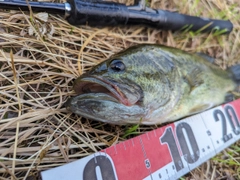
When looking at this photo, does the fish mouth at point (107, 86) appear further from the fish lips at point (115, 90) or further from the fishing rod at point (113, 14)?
the fishing rod at point (113, 14)

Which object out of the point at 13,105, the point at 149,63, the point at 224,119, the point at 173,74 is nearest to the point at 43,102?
the point at 13,105

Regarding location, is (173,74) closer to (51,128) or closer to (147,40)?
(147,40)

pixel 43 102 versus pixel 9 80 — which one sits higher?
pixel 9 80

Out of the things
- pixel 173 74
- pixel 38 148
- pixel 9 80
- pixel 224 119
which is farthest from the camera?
pixel 224 119

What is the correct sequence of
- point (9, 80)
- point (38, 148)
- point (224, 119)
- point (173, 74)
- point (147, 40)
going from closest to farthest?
point (38, 148) < point (9, 80) < point (173, 74) < point (224, 119) < point (147, 40)

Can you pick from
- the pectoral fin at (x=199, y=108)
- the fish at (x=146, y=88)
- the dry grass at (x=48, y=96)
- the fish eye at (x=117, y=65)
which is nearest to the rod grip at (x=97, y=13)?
the dry grass at (x=48, y=96)

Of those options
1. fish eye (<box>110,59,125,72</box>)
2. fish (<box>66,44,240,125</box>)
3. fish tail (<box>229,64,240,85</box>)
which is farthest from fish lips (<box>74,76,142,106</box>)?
fish tail (<box>229,64,240,85</box>)

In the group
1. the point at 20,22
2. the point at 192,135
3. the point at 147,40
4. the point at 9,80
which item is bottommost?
the point at 192,135

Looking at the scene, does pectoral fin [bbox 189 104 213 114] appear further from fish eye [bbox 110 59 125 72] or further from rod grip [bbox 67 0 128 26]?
rod grip [bbox 67 0 128 26]
